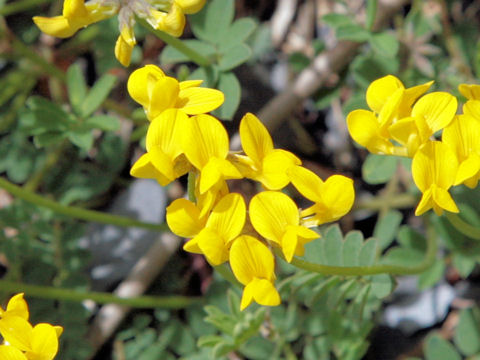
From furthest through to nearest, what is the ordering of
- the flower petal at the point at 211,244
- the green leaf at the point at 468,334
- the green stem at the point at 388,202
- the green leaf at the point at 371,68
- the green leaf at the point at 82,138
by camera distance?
the green stem at the point at 388,202, the green leaf at the point at 371,68, the green leaf at the point at 468,334, the green leaf at the point at 82,138, the flower petal at the point at 211,244

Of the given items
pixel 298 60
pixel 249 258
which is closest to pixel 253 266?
pixel 249 258

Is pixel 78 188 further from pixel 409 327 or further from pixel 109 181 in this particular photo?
pixel 409 327

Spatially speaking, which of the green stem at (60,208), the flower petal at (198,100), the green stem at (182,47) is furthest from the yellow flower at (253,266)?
the green stem at (60,208)

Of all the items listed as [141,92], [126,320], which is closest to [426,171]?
[141,92]

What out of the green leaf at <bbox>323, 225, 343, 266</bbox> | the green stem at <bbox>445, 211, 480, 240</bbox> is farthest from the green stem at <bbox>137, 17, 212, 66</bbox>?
the green stem at <bbox>445, 211, 480, 240</bbox>

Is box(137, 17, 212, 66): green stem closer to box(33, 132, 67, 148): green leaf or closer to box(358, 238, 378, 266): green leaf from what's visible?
box(33, 132, 67, 148): green leaf

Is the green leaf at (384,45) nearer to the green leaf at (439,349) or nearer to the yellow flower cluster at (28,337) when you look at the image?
the green leaf at (439,349)
